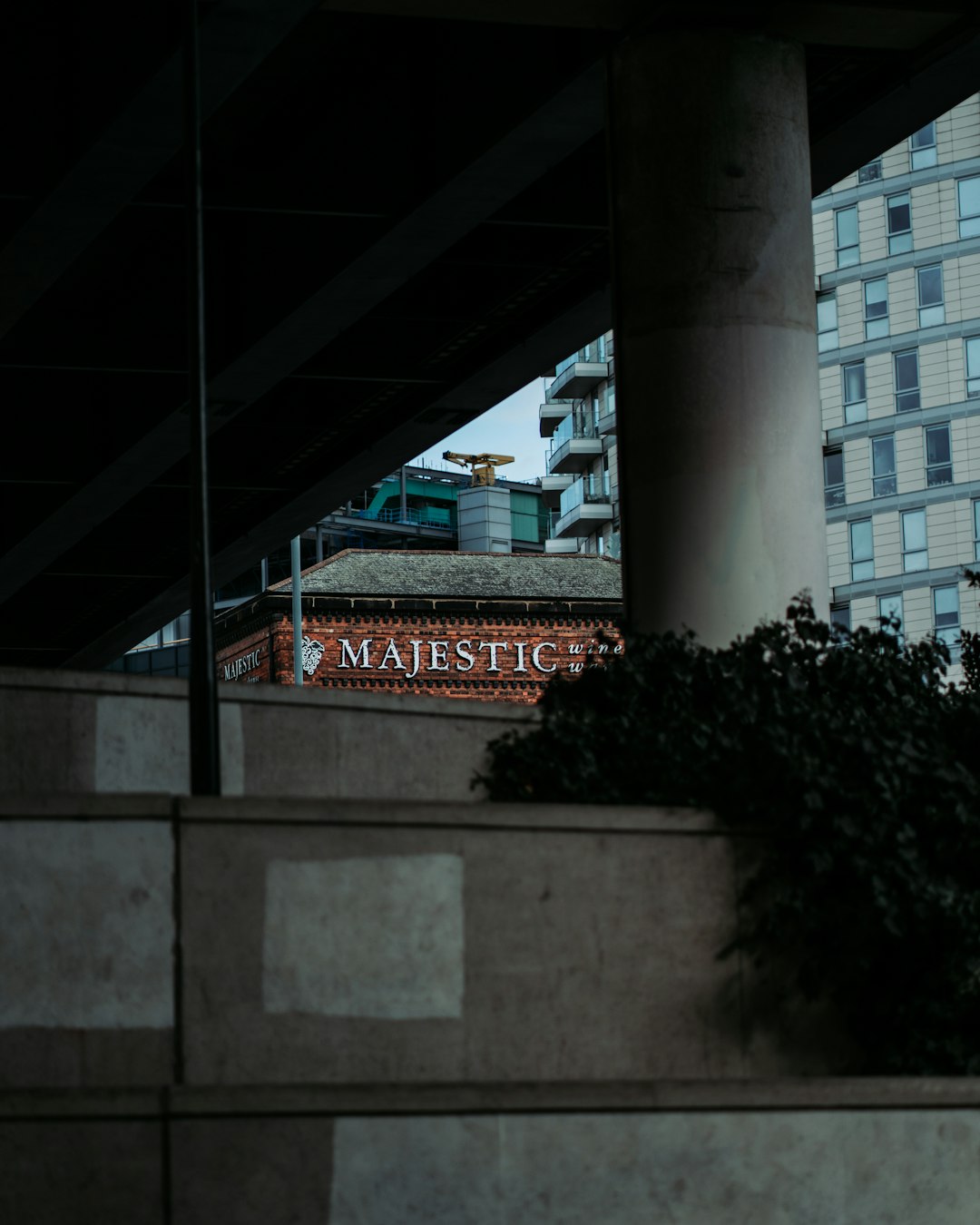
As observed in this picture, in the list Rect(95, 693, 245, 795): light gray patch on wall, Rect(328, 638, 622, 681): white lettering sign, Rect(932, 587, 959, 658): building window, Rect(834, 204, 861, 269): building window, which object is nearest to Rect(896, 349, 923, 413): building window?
Rect(834, 204, 861, 269): building window

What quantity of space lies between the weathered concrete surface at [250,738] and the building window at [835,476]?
58.6 metres

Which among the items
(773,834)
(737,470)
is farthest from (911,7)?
(773,834)

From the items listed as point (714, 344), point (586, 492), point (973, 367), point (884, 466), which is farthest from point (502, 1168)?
point (586, 492)

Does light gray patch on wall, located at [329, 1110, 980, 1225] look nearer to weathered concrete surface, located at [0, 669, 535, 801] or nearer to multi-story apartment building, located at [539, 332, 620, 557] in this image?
weathered concrete surface, located at [0, 669, 535, 801]

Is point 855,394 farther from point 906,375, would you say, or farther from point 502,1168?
point 502,1168

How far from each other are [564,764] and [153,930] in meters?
3.03

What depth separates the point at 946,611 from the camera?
65500 millimetres

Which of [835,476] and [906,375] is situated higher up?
[906,375]

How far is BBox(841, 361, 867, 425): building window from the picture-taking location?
69.6 m

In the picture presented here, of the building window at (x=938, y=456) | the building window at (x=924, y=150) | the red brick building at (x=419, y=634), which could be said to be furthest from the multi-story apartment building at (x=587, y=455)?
the red brick building at (x=419, y=634)

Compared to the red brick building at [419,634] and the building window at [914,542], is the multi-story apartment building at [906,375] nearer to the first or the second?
the building window at [914,542]

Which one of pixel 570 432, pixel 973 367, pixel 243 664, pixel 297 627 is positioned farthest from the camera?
pixel 570 432

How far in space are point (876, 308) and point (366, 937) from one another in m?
64.1

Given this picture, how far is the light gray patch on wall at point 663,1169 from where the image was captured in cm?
703
